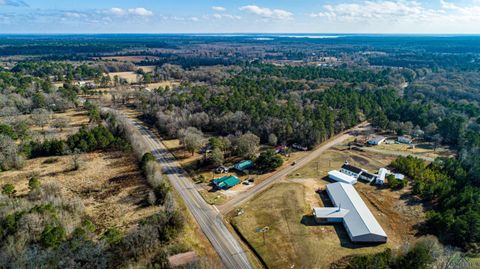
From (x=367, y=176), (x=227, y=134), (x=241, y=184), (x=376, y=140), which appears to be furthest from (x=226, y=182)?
(x=376, y=140)

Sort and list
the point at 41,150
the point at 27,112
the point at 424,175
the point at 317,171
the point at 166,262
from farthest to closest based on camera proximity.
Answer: the point at 27,112
the point at 41,150
the point at 317,171
the point at 424,175
the point at 166,262

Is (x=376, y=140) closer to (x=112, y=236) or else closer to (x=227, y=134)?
(x=227, y=134)

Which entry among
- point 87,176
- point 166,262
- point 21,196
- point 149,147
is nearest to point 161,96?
point 149,147

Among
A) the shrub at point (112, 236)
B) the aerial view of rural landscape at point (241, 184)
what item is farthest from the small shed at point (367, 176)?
the shrub at point (112, 236)

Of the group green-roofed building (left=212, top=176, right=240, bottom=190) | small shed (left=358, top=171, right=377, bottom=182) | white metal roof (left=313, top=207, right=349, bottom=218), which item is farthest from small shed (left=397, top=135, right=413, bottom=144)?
green-roofed building (left=212, top=176, right=240, bottom=190)

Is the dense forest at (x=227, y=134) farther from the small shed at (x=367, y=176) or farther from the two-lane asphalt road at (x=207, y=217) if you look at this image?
the small shed at (x=367, y=176)

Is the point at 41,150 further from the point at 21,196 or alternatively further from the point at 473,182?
the point at 473,182
